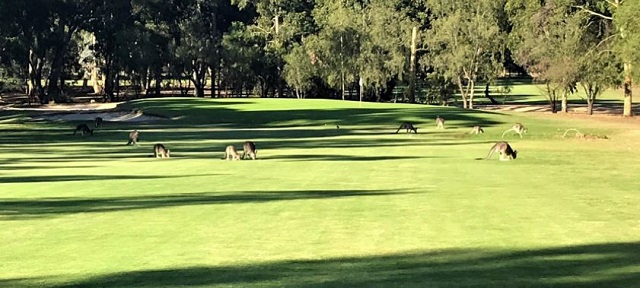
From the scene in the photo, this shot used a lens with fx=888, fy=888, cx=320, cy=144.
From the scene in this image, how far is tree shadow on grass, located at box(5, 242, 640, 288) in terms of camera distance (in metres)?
9.75

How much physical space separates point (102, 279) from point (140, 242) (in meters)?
2.63

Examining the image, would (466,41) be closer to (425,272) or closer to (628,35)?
(628,35)

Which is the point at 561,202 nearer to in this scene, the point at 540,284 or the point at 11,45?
the point at 540,284

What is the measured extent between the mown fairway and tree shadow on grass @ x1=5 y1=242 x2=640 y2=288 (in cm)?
3

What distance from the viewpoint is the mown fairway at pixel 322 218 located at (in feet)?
34.3

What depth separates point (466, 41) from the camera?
7900cm

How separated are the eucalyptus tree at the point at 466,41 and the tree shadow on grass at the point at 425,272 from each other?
67.6m

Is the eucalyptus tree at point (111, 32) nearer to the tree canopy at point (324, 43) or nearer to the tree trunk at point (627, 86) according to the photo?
the tree canopy at point (324, 43)

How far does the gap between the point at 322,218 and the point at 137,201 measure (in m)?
4.55

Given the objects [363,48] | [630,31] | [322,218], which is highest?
[363,48]

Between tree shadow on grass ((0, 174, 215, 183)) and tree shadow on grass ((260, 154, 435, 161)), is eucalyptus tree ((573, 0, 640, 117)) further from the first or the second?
tree shadow on grass ((0, 174, 215, 183))

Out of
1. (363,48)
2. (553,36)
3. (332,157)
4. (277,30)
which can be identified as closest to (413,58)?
(363,48)

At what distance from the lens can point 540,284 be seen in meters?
9.67

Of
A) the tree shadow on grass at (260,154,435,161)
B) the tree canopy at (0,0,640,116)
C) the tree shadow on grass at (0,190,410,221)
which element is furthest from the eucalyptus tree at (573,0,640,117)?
the tree shadow on grass at (0,190,410,221)
